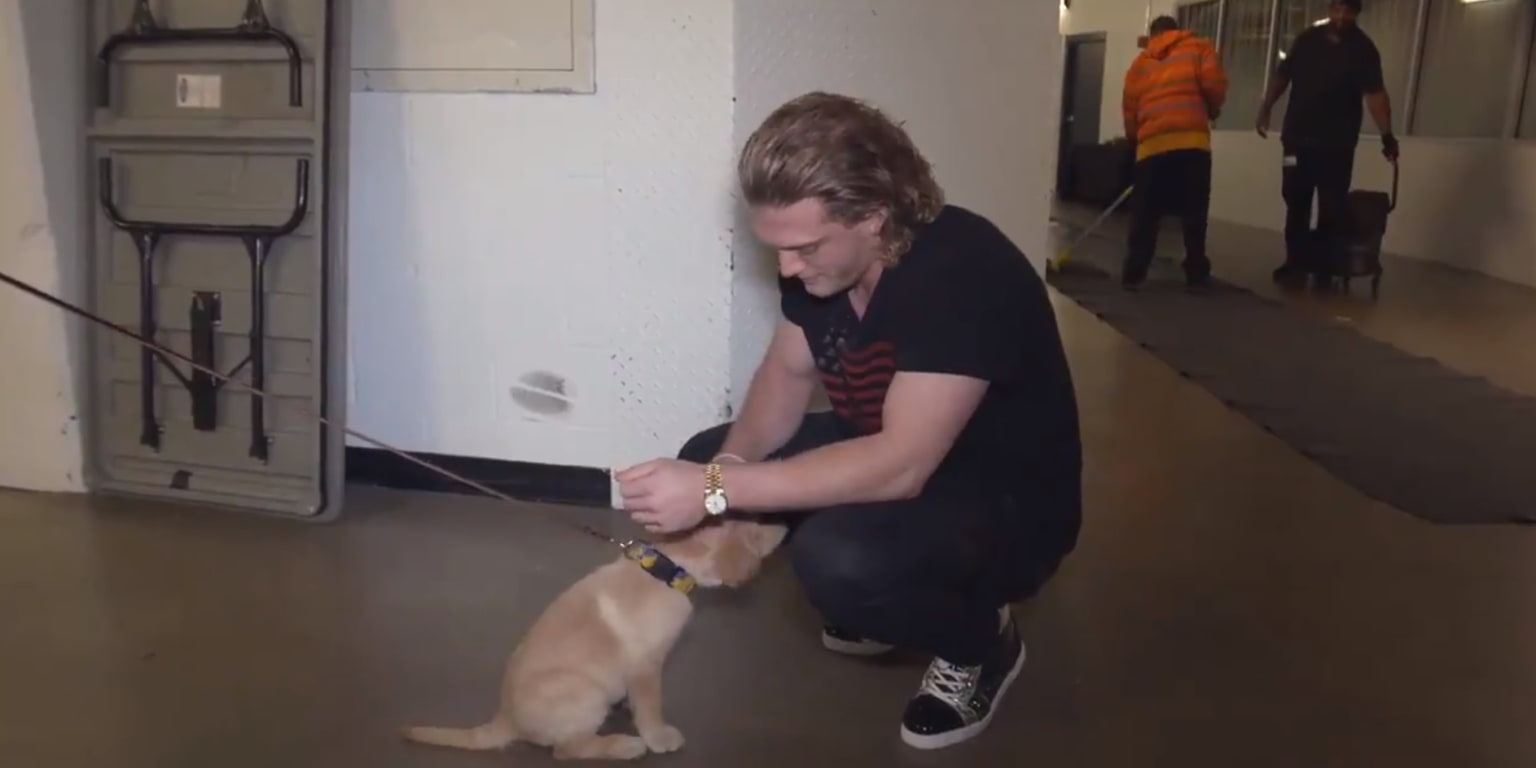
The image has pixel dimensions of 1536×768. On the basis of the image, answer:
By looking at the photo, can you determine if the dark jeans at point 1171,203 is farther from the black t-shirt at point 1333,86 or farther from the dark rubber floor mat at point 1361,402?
the black t-shirt at point 1333,86

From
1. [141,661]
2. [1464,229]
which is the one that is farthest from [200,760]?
[1464,229]

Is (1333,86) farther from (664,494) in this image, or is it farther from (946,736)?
(664,494)

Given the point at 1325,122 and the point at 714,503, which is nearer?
the point at 714,503

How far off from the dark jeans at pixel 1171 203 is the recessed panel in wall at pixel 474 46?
14.6ft

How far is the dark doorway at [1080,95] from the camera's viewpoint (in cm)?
1274

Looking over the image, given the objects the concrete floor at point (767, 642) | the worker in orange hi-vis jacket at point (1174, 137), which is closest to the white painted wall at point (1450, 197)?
the worker in orange hi-vis jacket at point (1174, 137)

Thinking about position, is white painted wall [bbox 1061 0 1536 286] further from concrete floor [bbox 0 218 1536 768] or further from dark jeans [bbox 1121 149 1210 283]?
concrete floor [bbox 0 218 1536 768]

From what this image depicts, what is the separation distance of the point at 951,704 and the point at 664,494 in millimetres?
605

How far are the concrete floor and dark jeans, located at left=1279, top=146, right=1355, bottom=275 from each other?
4030 millimetres

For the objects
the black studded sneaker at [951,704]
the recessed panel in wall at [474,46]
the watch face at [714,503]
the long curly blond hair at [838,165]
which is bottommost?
the black studded sneaker at [951,704]

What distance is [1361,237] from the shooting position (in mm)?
6664

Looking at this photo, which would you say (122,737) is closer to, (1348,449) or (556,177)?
(556,177)

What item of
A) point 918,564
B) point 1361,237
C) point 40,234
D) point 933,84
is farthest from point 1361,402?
point 40,234

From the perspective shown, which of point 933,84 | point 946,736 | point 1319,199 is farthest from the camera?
point 1319,199
